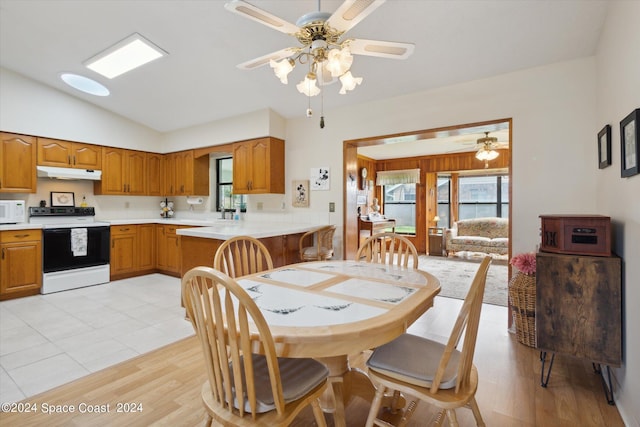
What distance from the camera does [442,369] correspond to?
1.16 meters

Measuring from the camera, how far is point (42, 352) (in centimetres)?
245

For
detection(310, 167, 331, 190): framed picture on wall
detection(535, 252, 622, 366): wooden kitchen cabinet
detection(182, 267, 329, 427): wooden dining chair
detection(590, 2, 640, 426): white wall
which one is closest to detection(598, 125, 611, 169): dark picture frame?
detection(590, 2, 640, 426): white wall

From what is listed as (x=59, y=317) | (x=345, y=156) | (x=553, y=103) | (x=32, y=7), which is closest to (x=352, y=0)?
(x=553, y=103)

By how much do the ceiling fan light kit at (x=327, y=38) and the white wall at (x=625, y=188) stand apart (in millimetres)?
1200

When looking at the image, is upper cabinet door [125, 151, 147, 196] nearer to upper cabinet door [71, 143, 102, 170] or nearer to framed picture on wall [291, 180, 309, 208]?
upper cabinet door [71, 143, 102, 170]

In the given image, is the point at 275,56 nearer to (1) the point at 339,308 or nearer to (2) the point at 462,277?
(1) the point at 339,308

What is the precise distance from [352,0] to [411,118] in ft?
7.30

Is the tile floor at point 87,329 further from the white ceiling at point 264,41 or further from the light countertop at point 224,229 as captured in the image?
the white ceiling at point 264,41

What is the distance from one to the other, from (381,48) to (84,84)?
14.0 feet

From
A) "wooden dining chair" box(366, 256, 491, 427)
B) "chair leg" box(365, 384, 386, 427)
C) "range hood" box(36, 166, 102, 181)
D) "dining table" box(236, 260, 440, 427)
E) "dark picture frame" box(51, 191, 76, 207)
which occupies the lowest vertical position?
"chair leg" box(365, 384, 386, 427)

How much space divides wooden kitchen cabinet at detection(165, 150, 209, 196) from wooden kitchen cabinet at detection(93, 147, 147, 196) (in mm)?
415

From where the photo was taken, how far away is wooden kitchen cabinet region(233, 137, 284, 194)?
4.32 m

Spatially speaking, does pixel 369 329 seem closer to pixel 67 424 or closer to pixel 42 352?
pixel 67 424

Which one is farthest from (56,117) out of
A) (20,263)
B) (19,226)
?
(20,263)
